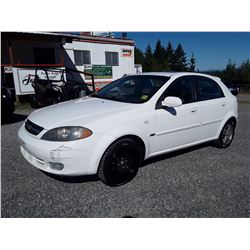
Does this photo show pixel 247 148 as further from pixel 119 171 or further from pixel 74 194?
pixel 74 194

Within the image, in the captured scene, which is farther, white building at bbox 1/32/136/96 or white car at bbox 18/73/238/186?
white building at bbox 1/32/136/96

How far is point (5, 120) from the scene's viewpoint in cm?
675

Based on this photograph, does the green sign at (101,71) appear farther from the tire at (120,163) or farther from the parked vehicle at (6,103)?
the tire at (120,163)

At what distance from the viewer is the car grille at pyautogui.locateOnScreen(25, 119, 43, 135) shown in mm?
2684

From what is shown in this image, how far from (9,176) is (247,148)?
14.9 ft

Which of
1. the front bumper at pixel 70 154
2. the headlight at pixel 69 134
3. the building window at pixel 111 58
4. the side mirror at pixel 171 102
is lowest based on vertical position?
the front bumper at pixel 70 154

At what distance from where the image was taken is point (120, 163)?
2.80 metres

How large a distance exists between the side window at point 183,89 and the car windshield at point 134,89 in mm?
159

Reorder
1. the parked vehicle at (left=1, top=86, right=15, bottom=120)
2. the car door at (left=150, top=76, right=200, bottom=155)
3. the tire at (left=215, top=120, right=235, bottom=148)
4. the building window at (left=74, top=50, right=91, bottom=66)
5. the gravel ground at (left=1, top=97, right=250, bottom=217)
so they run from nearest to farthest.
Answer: the gravel ground at (left=1, top=97, right=250, bottom=217)
the car door at (left=150, top=76, right=200, bottom=155)
the tire at (left=215, top=120, right=235, bottom=148)
the parked vehicle at (left=1, top=86, right=15, bottom=120)
the building window at (left=74, top=50, right=91, bottom=66)

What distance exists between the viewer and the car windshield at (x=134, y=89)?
321 centimetres

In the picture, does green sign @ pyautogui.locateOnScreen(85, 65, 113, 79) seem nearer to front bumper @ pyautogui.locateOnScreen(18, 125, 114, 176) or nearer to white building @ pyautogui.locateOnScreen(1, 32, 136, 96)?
white building @ pyautogui.locateOnScreen(1, 32, 136, 96)

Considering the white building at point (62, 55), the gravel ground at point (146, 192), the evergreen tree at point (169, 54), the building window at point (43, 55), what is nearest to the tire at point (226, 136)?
the gravel ground at point (146, 192)

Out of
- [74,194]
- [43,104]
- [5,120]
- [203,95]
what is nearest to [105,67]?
[43,104]

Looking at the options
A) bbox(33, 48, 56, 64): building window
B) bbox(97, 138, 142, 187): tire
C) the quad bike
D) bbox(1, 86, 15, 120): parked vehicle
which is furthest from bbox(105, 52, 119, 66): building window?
bbox(97, 138, 142, 187): tire
